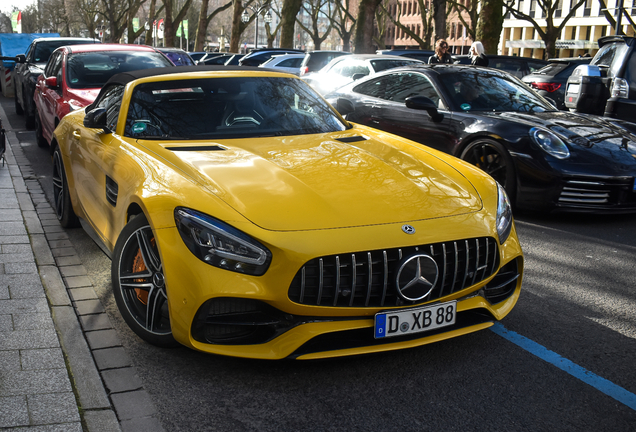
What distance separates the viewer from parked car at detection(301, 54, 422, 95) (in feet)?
40.7

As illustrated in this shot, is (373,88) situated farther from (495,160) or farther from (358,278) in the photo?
(358,278)

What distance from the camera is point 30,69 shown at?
12.9 metres

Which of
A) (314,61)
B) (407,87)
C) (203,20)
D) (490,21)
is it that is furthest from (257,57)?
(203,20)

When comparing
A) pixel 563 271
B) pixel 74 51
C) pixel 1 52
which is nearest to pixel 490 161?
pixel 563 271

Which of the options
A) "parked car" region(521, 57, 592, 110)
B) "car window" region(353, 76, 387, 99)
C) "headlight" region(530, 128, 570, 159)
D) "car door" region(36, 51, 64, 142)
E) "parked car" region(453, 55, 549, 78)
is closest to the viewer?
"headlight" region(530, 128, 570, 159)

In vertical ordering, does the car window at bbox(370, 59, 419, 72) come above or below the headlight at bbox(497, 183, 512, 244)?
above

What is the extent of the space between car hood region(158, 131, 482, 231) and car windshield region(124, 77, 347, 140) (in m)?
0.23

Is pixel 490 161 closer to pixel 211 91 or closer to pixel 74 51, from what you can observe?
pixel 211 91

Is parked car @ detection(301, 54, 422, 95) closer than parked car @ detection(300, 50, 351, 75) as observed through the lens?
Yes

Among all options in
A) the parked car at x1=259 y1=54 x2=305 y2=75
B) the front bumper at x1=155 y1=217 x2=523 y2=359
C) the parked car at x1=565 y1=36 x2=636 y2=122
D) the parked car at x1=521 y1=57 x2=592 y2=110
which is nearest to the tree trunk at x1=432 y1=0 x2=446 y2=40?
the parked car at x1=259 y1=54 x2=305 y2=75

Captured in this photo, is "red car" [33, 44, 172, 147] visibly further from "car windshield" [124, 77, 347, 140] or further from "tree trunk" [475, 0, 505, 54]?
"tree trunk" [475, 0, 505, 54]

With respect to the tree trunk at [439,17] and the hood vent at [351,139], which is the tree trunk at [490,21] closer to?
the tree trunk at [439,17]

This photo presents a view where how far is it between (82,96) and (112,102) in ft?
12.4

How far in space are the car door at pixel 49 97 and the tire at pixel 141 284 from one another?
5693 mm
